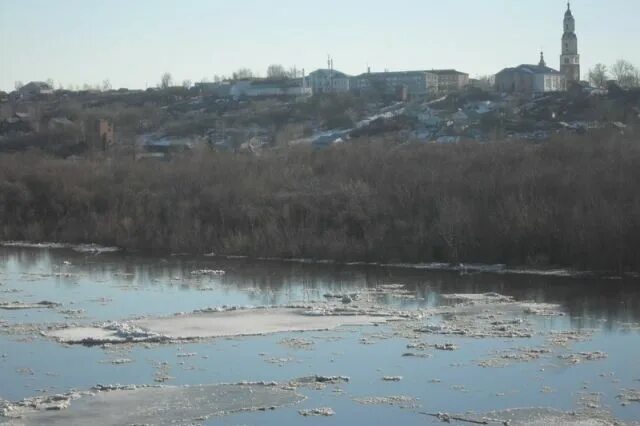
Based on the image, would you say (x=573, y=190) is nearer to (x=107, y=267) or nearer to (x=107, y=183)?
(x=107, y=267)

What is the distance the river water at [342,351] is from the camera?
13305 millimetres

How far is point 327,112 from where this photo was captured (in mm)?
71312

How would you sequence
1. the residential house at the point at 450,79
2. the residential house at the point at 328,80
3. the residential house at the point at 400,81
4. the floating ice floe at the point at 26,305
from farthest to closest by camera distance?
the residential house at the point at 328,80 < the residential house at the point at 450,79 < the residential house at the point at 400,81 < the floating ice floe at the point at 26,305

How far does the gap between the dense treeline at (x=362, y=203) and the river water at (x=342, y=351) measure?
83.6 inches

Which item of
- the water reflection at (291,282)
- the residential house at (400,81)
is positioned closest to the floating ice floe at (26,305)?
the water reflection at (291,282)

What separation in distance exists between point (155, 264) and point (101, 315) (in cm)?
827

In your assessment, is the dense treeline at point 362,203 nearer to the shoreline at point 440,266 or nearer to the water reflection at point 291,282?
the shoreline at point 440,266

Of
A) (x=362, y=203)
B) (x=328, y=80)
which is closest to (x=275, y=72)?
(x=328, y=80)

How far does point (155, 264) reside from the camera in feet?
90.9

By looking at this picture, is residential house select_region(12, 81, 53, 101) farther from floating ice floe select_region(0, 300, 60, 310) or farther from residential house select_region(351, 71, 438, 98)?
floating ice floe select_region(0, 300, 60, 310)

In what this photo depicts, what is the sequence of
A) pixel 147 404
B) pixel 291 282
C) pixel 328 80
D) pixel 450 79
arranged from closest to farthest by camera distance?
pixel 147 404 → pixel 291 282 → pixel 450 79 → pixel 328 80

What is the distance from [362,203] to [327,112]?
134 ft

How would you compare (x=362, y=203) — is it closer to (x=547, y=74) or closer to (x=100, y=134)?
(x=100, y=134)

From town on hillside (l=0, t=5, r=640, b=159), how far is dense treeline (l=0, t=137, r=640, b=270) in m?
8.96
